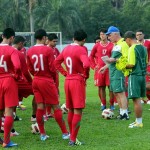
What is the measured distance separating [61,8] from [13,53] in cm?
5990

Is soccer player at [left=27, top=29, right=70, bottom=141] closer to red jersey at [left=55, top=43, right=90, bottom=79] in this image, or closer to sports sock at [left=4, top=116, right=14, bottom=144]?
red jersey at [left=55, top=43, right=90, bottom=79]

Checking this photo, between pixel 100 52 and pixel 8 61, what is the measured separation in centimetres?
499

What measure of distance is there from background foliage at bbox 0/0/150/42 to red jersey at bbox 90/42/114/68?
1722 inches

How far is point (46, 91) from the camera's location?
921cm

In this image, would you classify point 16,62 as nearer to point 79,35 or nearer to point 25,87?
point 79,35

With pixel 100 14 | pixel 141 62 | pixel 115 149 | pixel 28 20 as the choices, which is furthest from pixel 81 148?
pixel 100 14

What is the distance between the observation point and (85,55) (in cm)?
862

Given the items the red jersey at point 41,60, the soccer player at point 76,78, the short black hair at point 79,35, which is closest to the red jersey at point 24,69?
the red jersey at point 41,60

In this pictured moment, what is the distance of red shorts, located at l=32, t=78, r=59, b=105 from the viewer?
30.2ft

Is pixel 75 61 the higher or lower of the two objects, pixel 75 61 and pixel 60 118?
the higher

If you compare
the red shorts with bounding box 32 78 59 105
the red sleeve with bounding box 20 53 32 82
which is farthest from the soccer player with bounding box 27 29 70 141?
the red sleeve with bounding box 20 53 32 82

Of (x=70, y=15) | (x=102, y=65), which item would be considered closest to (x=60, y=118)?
(x=102, y=65)

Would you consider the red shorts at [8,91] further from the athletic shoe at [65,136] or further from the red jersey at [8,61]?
the athletic shoe at [65,136]

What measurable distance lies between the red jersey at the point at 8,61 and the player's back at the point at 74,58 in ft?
3.19
